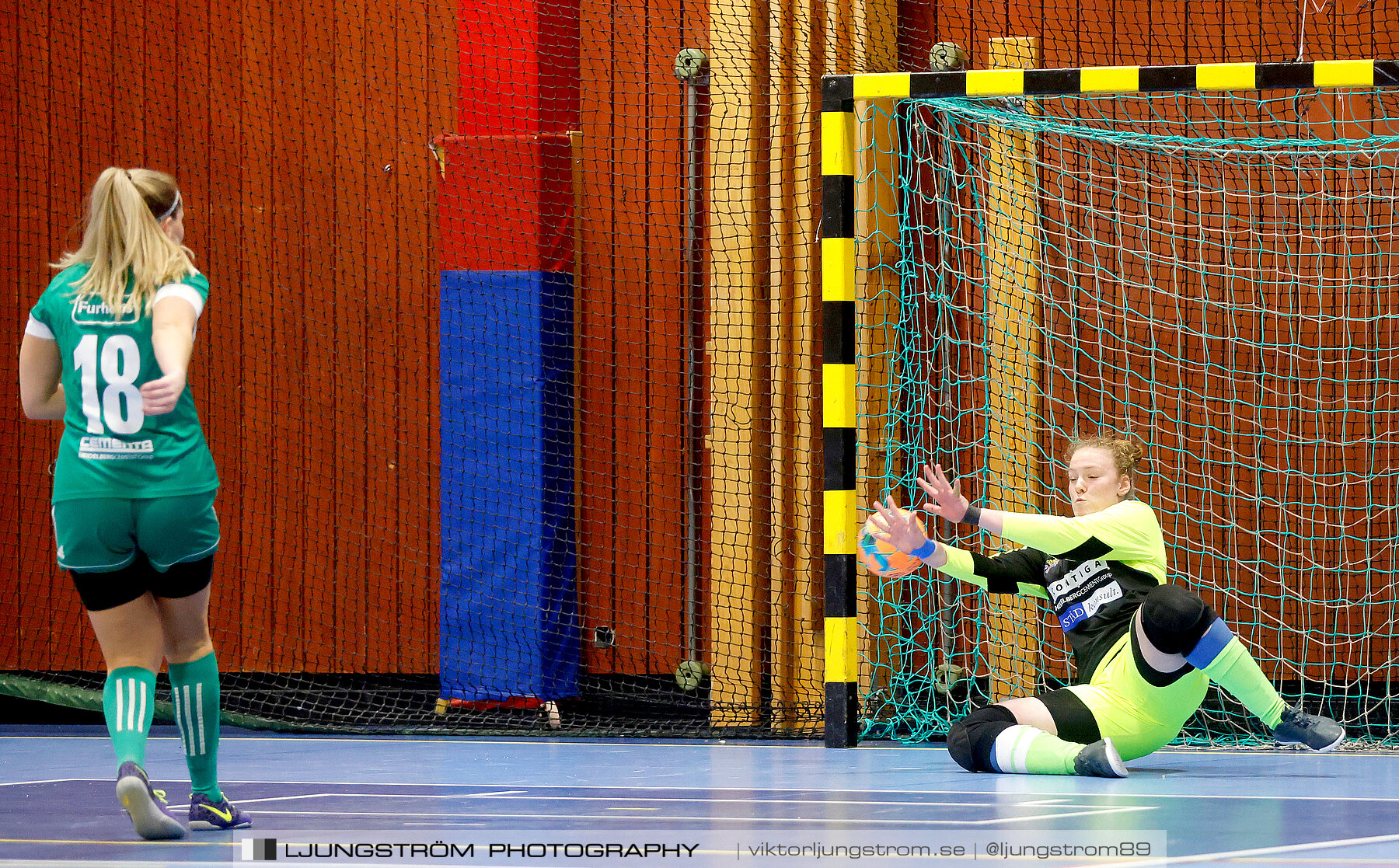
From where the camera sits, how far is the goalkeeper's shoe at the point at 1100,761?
163 inches

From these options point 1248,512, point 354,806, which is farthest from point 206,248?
point 1248,512

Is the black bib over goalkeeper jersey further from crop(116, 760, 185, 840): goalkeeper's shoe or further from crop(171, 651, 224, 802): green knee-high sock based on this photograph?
crop(116, 760, 185, 840): goalkeeper's shoe

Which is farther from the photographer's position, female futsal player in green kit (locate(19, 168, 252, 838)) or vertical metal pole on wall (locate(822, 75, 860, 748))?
vertical metal pole on wall (locate(822, 75, 860, 748))

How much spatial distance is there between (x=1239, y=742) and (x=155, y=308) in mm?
3821

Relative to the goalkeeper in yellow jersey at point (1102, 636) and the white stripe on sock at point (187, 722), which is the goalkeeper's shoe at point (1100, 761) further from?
the white stripe on sock at point (187, 722)

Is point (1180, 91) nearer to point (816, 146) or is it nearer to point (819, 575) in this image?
point (816, 146)

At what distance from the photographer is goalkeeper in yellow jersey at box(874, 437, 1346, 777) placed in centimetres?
423

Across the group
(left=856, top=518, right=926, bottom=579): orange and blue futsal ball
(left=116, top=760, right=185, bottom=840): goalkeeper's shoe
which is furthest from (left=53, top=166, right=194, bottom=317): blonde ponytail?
(left=856, top=518, right=926, bottom=579): orange and blue futsal ball

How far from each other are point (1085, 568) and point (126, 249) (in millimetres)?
2740

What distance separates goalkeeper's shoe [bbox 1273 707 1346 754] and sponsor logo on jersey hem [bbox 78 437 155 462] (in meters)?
3.08

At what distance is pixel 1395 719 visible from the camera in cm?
576

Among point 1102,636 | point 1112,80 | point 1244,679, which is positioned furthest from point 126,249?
point 1112,80

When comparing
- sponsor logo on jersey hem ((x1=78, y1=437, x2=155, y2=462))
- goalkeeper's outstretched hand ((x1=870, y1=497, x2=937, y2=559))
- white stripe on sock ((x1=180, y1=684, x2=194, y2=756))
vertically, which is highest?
sponsor logo on jersey hem ((x1=78, y1=437, x2=155, y2=462))

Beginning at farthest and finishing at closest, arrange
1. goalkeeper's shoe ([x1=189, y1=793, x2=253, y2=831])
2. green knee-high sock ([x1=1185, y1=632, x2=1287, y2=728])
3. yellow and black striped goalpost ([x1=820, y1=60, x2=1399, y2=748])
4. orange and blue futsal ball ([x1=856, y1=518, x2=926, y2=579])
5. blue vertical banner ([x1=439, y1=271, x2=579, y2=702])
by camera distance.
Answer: blue vertical banner ([x1=439, y1=271, x2=579, y2=702])
yellow and black striped goalpost ([x1=820, y1=60, x2=1399, y2=748])
orange and blue futsal ball ([x1=856, y1=518, x2=926, y2=579])
green knee-high sock ([x1=1185, y1=632, x2=1287, y2=728])
goalkeeper's shoe ([x1=189, y1=793, x2=253, y2=831])
